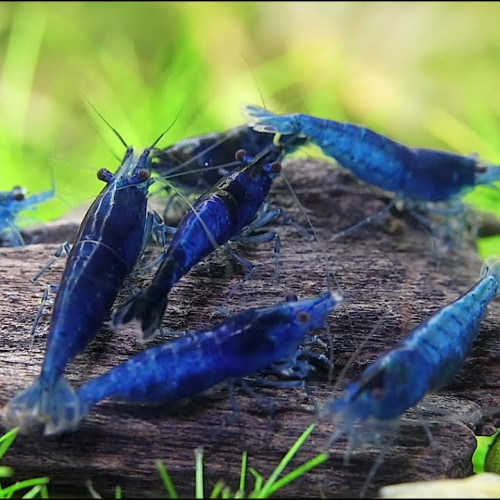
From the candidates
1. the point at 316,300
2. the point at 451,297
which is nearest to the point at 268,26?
the point at 451,297

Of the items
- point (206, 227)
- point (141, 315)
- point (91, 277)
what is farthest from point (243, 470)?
point (206, 227)

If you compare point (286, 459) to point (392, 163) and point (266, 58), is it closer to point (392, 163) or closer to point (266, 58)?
point (392, 163)

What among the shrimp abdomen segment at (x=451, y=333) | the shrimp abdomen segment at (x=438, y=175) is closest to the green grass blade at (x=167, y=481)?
the shrimp abdomen segment at (x=451, y=333)

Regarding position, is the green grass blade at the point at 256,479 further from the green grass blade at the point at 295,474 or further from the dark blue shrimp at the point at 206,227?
the dark blue shrimp at the point at 206,227

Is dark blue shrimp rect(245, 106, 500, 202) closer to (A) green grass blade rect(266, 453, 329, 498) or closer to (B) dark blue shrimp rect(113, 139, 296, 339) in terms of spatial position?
(B) dark blue shrimp rect(113, 139, 296, 339)

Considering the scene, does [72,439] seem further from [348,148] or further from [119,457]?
[348,148]
